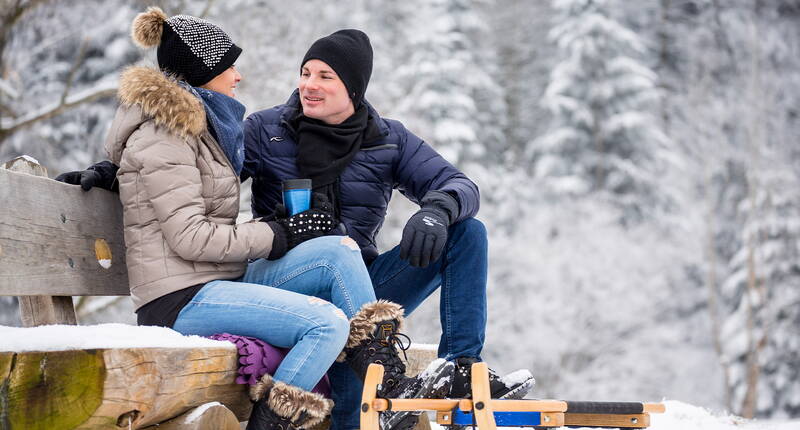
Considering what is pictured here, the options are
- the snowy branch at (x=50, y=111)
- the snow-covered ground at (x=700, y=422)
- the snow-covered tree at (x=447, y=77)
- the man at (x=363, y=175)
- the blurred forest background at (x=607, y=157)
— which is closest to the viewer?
the man at (x=363, y=175)

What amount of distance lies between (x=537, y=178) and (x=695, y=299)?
5.14 meters

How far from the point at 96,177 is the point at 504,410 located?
1503mm

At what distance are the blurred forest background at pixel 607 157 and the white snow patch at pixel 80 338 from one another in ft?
32.0

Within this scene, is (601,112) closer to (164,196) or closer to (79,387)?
(164,196)

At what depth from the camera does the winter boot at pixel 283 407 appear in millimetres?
2455

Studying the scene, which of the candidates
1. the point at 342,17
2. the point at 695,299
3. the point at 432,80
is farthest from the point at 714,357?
the point at 342,17

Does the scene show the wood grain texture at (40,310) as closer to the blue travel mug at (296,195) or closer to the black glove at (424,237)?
the blue travel mug at (296,195)

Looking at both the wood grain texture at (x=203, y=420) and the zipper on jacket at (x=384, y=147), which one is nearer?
the wood grain texture at (x=203, y=420)

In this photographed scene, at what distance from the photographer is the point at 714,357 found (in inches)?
824

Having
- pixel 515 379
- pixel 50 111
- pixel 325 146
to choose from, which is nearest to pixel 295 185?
pixel 325 146

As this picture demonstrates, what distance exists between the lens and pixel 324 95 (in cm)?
324

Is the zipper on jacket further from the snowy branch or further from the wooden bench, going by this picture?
the snowy branch

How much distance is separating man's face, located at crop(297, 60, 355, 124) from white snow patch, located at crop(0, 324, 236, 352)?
127 cm

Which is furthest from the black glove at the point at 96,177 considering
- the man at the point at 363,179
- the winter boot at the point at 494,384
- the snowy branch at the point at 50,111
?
the snowy branch at the point at 50,111
